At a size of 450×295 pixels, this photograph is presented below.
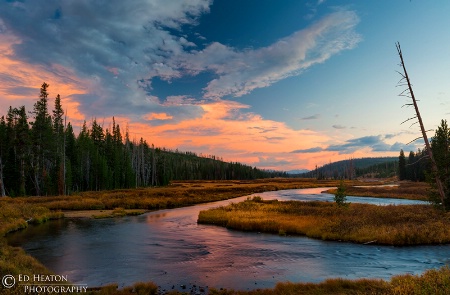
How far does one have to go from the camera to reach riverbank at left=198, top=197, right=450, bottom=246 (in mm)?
26656

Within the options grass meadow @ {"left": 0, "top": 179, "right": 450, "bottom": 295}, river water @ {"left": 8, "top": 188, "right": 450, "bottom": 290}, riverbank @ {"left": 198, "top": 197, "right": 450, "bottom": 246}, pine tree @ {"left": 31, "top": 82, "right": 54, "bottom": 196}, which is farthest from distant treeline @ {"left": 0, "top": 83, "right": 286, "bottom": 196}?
riverbank @ {"left": 198, "top": 197, "right": 450, "bottom": 246}

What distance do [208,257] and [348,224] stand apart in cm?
1663

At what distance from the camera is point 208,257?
22516 millimetres

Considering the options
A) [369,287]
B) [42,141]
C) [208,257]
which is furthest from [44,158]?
[369,287]

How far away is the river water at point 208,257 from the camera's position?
59.0ft

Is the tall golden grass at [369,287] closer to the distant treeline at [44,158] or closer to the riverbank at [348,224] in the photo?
the riverbank at [348,224]

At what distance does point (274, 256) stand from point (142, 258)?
10.1 m

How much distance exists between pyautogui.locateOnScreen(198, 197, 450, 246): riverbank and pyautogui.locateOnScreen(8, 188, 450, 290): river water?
5.01 feet

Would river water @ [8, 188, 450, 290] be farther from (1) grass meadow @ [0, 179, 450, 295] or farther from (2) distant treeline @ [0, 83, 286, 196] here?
(2) distant treeline @ [0, 83, 286, 196]

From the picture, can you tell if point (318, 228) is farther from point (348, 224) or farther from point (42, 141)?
point (42, 141)

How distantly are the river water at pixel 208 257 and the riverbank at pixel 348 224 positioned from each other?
1526mm

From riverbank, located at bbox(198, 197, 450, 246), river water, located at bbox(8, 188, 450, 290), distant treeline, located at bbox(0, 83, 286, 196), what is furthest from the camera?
distant treeline, located at bbox(0, 83, 286, 196)

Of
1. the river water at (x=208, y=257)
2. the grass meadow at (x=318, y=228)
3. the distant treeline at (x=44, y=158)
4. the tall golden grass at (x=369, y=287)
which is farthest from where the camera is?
the distant treeline at (x=44, y=158)

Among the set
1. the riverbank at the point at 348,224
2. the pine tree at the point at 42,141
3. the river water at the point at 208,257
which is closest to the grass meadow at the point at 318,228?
the riverbank at the point at 348,224
